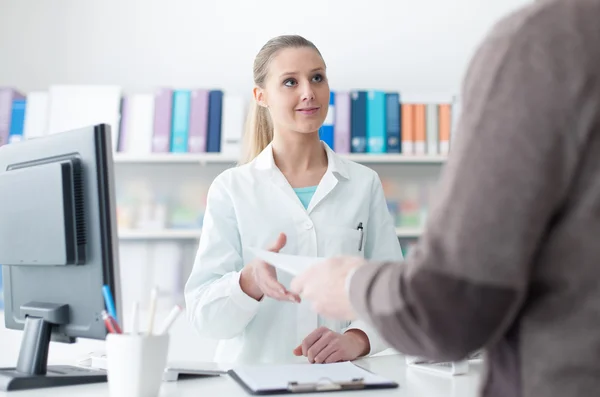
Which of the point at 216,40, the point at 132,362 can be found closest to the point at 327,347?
the point at 132,362

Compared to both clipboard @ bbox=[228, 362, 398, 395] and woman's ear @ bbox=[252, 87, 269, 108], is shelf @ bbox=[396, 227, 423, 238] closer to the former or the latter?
woman's ear @ bbox=[252, 87, 269, 108]

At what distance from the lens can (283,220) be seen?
5.76 ft

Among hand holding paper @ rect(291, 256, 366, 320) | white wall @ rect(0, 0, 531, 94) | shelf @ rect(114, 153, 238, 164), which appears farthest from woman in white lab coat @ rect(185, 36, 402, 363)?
white wall @ rect(0, 0, 531, 94)

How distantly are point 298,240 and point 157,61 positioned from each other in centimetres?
187

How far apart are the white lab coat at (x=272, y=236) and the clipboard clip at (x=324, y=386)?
1.63ft

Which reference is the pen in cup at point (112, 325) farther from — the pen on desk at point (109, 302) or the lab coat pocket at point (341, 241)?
the lab coat pocket at point (341, 241)

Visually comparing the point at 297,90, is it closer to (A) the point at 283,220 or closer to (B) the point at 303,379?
(A) the point at 283,220

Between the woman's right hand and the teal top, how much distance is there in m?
0.40

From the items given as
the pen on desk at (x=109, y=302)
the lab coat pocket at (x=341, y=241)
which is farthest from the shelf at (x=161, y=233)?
the pen on desk at (x=109, y=302)

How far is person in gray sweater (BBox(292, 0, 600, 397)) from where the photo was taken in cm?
57

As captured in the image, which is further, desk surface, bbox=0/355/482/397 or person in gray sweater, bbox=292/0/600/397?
desk surface, bbox=0/355/482/397

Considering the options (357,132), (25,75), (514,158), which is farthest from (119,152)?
(514,158)

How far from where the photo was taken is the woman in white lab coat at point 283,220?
5.19 feet

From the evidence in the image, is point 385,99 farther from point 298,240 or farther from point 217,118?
point 298,240
